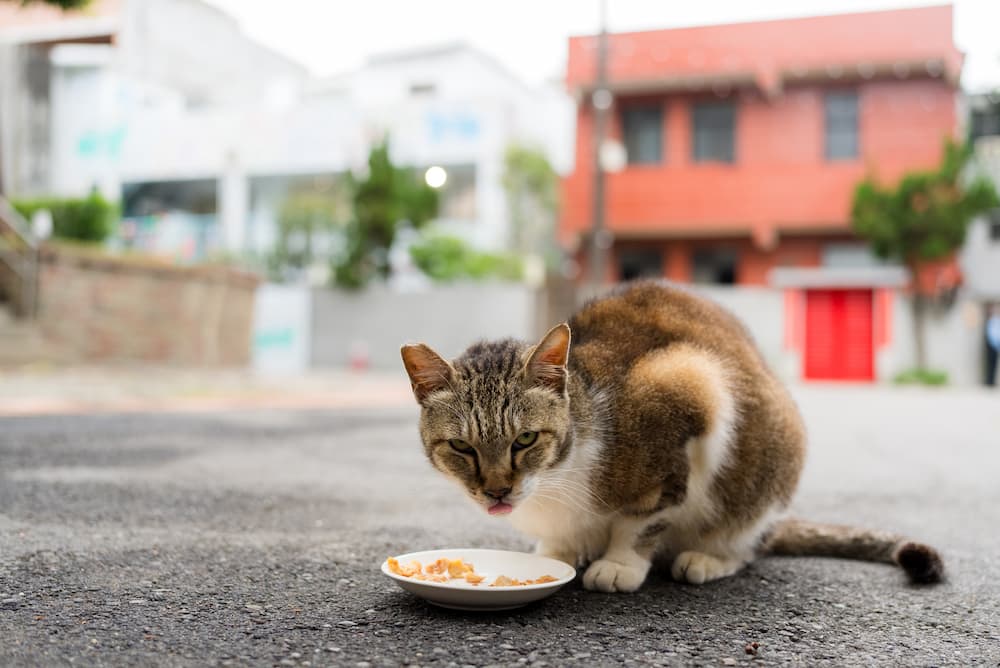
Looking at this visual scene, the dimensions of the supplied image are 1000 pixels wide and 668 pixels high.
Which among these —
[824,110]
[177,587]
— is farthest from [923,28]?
[177,587]

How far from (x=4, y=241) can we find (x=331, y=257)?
9.02 meters

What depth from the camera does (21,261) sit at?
37.6 feet

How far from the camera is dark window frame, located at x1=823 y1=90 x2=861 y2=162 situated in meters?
19.2

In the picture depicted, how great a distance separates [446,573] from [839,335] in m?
18.3

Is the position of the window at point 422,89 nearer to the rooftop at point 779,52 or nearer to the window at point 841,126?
the rooftop at point 779,52

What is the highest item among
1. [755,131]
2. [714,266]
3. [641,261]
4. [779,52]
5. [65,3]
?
[779,52]

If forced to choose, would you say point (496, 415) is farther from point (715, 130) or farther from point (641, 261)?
point (715, 130)

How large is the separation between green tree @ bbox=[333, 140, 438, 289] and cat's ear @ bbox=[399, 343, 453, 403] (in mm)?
17190

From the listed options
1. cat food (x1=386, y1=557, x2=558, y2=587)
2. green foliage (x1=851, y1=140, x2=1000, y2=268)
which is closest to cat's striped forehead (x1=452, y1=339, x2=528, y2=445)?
cat food (x1=386, y1=557, x2=558, y2=587)

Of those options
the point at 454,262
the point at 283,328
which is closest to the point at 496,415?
the point at 283,328

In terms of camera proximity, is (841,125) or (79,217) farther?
(841,125)

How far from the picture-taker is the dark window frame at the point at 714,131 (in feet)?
65.4

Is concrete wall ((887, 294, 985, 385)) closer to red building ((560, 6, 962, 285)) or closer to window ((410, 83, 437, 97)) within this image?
red building ((560, 6, 962, 285))

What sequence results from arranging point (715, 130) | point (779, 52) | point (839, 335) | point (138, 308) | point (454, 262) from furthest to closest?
point (454, 262)
point (715, 130)
point (779, 52)
point (839, 335)
point (138, 308)
